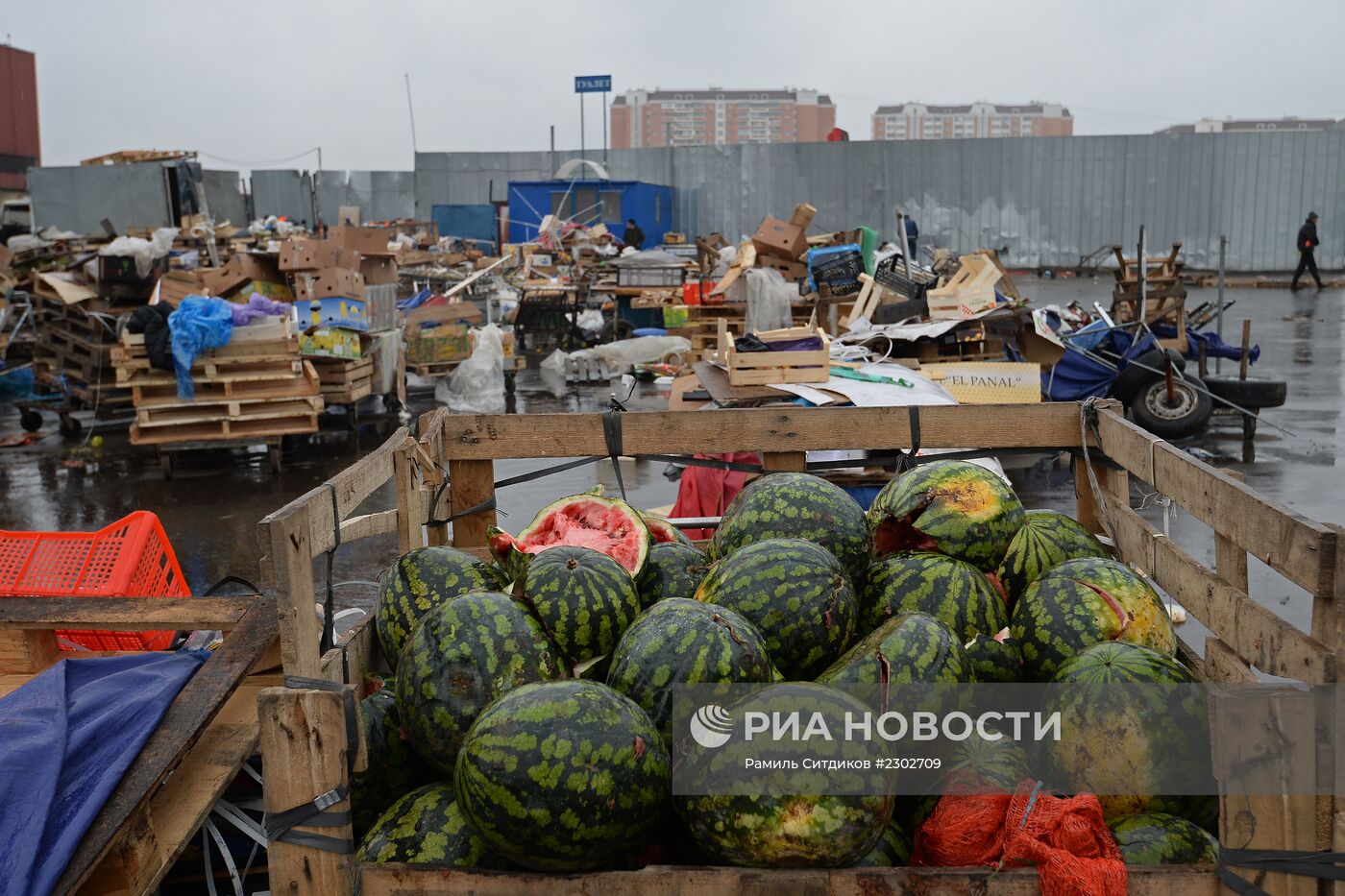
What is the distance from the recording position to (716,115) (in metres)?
146

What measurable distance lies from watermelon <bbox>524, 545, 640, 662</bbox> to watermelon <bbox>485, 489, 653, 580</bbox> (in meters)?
0.13

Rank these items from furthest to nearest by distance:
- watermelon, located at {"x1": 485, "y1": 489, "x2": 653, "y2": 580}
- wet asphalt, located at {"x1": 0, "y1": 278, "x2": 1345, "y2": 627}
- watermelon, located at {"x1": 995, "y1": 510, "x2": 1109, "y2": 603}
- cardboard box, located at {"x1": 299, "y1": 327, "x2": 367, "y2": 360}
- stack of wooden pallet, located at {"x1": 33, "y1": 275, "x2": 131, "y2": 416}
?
stack of wooden pallet, located at {"x1": 33, "y1": 275, "x2": 131, "y2": 416}
cardboard box, located at {"x1": 299, "y1": 327, "x2": 367, "y2": 360}
wet asphalt, located at {"x1": 0, "y1": 278, "x2": 1345, "y2": 627}
watermelon, located at {"x1": 995, "y1": 510, "x2": 1109, "y2": 603}
watermelon, located at {"x1": 485, "y1": 489, "x2": 653, "y2": 580}

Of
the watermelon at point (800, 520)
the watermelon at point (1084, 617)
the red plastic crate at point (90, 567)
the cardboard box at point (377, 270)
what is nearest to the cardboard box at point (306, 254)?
the cardboard box at point (377, 270)

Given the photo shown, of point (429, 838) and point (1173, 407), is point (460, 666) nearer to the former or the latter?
point (429, 838)

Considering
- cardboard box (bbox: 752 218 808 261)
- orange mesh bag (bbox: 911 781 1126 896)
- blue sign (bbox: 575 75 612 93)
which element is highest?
blue sign (bbox: 575 75 612 93)

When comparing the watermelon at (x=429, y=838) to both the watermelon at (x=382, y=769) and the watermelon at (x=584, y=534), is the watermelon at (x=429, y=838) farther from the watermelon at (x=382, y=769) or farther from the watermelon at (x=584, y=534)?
the watermelon at (x=584, y=534)

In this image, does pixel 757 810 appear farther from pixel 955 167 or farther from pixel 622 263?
pixel 955 167

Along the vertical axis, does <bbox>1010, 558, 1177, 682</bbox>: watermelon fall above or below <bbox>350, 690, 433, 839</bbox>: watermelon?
above

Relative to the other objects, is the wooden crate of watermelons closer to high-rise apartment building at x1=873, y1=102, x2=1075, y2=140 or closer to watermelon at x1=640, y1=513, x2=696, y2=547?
watermelon at x1=640, y1=513, x2=696, y2=547

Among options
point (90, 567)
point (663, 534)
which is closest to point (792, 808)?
point (663, 534)

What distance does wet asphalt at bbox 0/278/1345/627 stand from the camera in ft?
24.1

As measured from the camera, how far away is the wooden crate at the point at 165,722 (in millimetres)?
2162

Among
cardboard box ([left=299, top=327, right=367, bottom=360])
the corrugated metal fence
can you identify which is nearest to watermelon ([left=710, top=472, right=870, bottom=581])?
cardboard box ([left=299, top=327, right=367, bottom=360])

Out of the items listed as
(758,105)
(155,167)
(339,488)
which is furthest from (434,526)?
(758,105)
